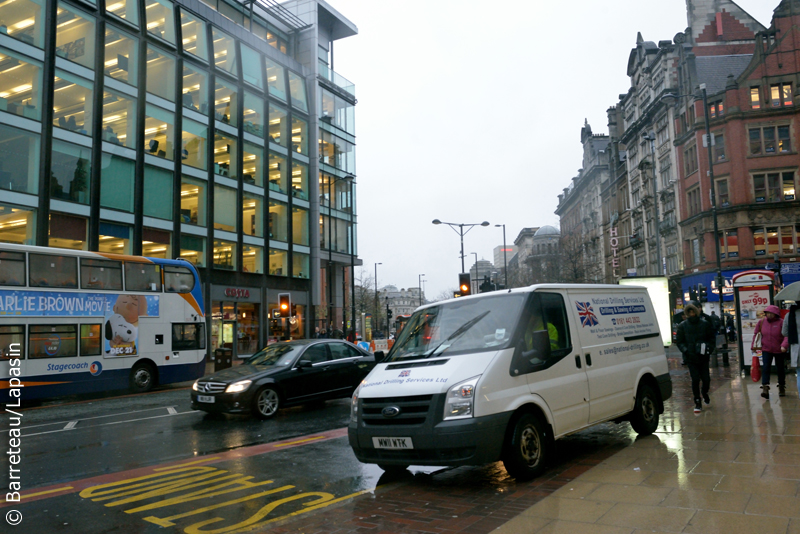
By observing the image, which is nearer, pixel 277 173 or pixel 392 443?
pixel 392 443

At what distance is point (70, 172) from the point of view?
28.6m

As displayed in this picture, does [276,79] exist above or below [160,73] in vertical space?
above

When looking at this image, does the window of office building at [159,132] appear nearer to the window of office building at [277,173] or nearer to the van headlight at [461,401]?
the window of office building at [277,173]

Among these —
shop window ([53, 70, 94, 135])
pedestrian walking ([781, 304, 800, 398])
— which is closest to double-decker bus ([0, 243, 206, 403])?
shop window ([53, 70, 94, 135])

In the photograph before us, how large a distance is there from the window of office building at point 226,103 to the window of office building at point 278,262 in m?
8.95

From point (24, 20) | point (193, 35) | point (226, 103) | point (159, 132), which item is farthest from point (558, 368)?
point (193, 35)

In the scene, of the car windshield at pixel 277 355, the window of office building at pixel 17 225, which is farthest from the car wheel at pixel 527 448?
the window of office building at pixel 17 225

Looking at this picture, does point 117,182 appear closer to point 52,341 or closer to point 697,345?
point 52,341

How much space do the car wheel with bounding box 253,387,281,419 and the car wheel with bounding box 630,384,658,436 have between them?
22.8 feet

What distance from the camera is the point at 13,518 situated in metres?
5.87

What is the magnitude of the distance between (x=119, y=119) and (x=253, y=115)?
10434mm

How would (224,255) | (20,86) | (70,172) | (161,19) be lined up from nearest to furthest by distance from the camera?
(20,86) → (70,172) → (161,19) → (224,255)

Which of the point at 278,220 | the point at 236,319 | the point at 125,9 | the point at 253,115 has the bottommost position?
the point at 236,319

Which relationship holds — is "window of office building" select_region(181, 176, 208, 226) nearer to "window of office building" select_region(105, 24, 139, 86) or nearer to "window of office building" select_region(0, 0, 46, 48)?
"window of office building" select_region(105, 24, 139, 86)
